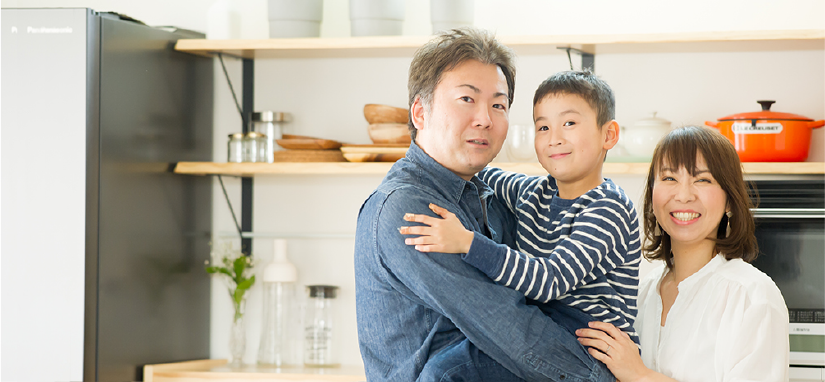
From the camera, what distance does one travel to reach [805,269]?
7.15 feet

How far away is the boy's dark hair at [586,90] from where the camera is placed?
1503mm

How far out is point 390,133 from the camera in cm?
247

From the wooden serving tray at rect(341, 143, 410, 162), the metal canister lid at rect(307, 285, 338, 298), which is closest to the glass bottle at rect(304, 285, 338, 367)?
the metal canister lid at rect(307, 285, 338, 298)

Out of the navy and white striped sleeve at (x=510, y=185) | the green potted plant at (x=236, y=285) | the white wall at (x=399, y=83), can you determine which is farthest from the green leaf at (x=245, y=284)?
the navy and white striped sleeve at (x=510, y=185)

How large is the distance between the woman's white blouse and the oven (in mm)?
712

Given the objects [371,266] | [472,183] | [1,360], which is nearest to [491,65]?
[472,183]

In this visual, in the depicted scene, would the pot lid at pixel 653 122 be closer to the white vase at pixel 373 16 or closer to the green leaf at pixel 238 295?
the white vase at pixel 373 16

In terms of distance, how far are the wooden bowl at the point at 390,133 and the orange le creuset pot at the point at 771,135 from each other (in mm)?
1002

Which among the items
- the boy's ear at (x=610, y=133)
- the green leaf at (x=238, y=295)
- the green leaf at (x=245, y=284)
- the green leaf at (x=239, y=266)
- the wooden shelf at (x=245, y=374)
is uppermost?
the boy's ear at (x=610, y=133)

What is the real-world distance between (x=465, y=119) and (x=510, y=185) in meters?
0.33

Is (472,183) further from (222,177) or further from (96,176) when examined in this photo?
(222,177)

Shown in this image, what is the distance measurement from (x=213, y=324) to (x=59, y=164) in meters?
0.91

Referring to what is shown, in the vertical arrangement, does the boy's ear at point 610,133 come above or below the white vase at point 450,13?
below

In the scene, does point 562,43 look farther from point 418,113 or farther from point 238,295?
point 238,295
